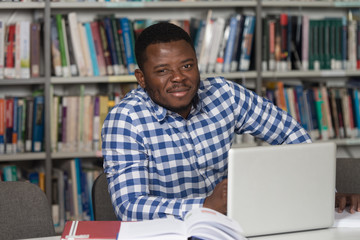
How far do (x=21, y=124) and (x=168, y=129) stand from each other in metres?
1.30

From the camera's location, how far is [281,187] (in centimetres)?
131

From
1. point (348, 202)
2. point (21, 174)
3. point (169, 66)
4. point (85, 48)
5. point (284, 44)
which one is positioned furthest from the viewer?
point (284, 44)

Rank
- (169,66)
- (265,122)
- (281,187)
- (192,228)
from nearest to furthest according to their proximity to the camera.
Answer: (192,228), (281,187), (169,66), (265,122)

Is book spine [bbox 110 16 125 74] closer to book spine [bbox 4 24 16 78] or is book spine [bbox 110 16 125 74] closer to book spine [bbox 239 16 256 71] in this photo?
book spine [bbox 4 24 16 78]

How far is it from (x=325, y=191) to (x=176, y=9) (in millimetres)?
2109

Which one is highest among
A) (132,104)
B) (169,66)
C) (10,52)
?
(10,52)

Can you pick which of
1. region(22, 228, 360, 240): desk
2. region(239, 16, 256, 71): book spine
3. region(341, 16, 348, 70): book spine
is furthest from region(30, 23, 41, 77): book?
region(341, 16, 348, 70): book spine

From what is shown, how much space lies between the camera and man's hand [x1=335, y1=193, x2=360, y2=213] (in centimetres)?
157

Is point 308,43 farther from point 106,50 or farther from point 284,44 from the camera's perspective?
point 106,50

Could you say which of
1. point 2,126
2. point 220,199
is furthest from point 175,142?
point 2,126

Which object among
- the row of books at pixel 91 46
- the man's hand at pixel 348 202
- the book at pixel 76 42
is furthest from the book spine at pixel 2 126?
the man's hand at pixel 348 202

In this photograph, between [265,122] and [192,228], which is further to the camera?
[265,122]

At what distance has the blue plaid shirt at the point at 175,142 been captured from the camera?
5.21ft

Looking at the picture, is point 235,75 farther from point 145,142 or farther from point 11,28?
point 145,142
